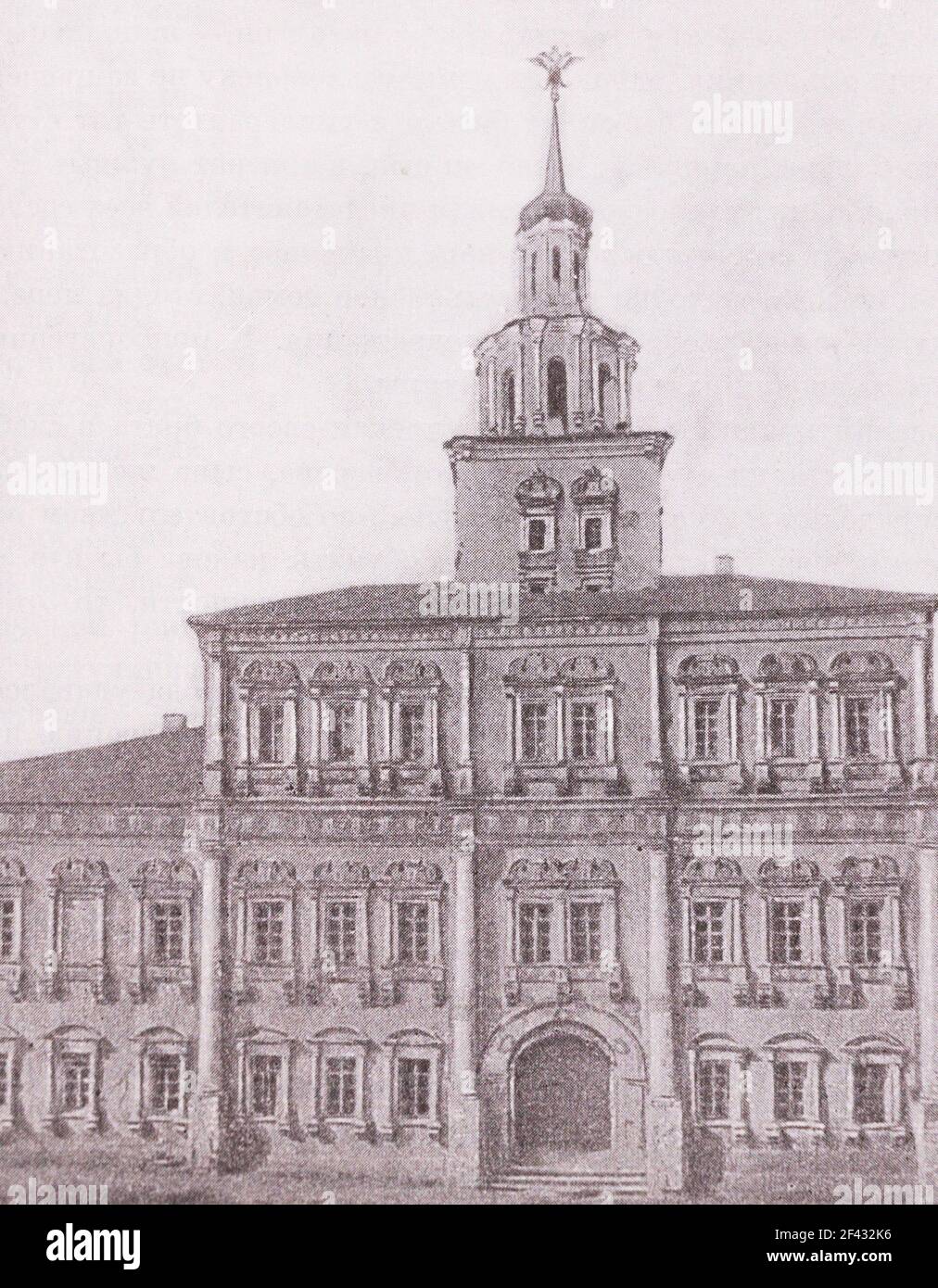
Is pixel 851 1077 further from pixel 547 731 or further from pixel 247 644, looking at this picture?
pixel 247 644

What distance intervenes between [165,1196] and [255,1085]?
3.44 feet

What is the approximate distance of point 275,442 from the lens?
1082 centimetres

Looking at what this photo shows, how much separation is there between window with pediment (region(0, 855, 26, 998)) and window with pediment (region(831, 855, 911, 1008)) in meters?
6.61

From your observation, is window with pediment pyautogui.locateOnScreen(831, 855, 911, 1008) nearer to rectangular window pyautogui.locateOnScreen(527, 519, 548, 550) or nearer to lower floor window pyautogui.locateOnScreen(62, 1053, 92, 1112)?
rectangular window pyautogui.locateOnScreen(527, 519, 548, 550)

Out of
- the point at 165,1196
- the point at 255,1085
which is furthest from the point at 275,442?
the point at 165,1196

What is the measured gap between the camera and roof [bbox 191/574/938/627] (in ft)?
36.5

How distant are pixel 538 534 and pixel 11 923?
5.48 metres

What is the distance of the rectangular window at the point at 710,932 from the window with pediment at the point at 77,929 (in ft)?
15.8

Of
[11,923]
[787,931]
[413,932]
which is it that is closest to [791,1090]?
[787,931]

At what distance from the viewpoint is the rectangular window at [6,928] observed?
11.7 meters

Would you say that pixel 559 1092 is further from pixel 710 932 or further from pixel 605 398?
pixel 605 398

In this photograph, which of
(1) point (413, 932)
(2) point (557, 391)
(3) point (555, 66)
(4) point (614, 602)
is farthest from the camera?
(2) point (557, 391)

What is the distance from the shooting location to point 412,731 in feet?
38.6

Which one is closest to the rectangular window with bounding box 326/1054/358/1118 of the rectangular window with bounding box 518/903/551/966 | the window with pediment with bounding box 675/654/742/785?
the rectangular window with bounding box 518/903/551/966
